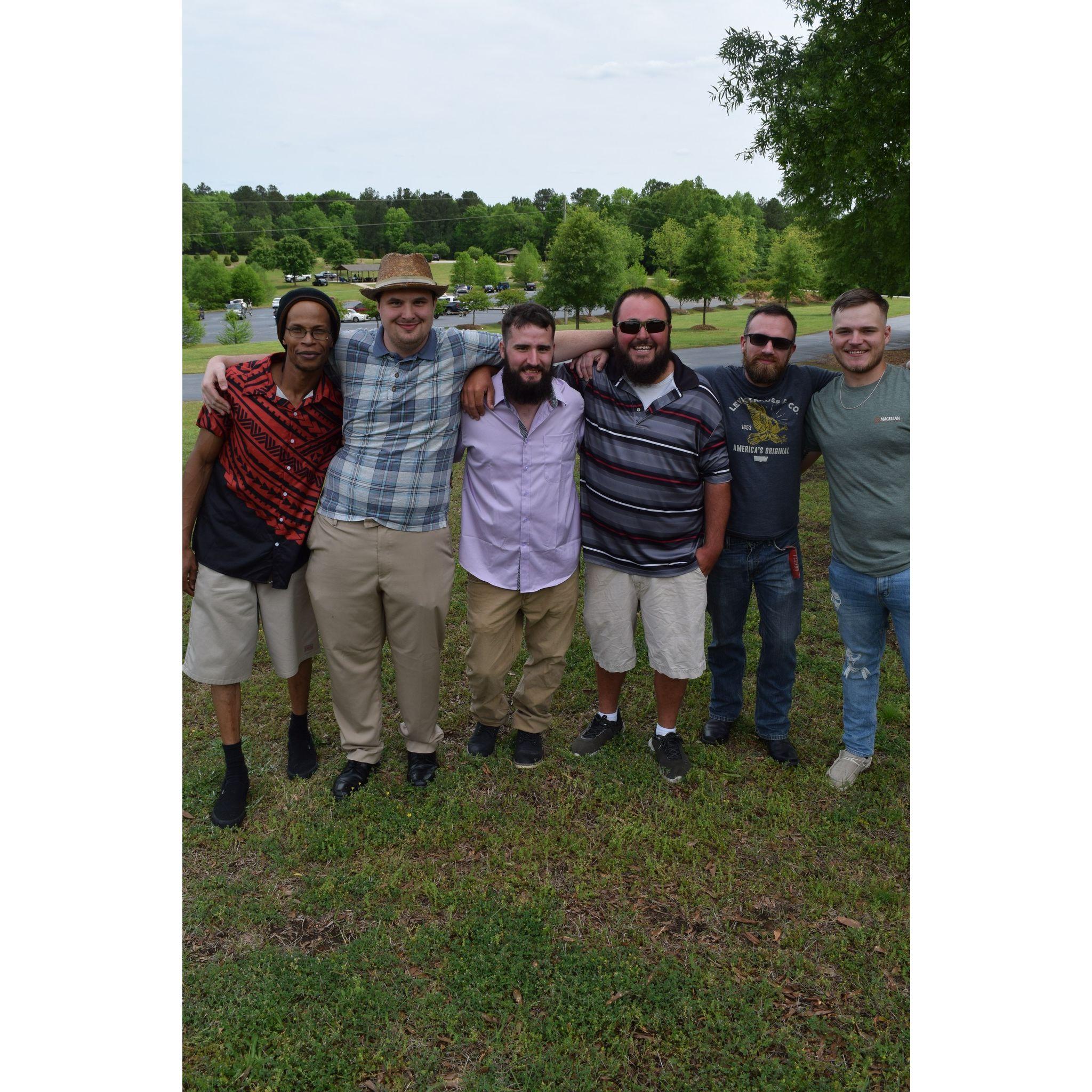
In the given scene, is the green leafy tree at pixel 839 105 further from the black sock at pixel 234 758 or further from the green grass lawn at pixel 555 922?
the black sock at pixel 234 758

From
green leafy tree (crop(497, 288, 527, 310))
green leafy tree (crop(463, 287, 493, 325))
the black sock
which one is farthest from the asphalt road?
the black sock

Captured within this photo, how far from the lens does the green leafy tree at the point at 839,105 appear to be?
286 inches

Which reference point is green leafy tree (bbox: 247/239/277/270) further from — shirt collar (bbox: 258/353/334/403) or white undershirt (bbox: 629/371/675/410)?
white undershirt (bbox: 629/371/675/410)

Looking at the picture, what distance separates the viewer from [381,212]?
91.8m

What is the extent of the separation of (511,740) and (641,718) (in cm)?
85

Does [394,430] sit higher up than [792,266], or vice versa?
[792,266]

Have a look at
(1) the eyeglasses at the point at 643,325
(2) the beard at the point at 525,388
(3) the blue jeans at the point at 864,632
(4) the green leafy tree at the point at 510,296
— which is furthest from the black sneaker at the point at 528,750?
(4) the green leafy tree at the point at 510,296

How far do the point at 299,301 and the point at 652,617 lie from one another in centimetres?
231

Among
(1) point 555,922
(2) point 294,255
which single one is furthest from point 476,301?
(1) point 555,922

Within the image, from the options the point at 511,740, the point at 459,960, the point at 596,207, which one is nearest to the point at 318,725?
the point at 511,740

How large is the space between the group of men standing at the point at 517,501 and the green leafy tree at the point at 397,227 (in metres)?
85.0

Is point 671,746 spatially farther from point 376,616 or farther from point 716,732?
Answer: point 376,616

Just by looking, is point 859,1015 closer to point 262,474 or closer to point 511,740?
point 511,740

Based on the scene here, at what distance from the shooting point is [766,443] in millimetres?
4234
